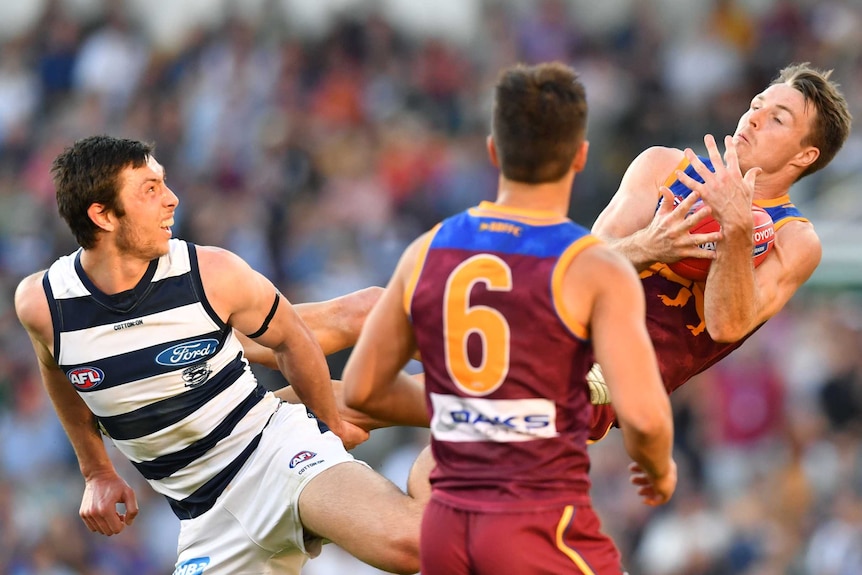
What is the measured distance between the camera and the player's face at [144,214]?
5.39 m

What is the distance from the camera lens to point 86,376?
17.9 feet

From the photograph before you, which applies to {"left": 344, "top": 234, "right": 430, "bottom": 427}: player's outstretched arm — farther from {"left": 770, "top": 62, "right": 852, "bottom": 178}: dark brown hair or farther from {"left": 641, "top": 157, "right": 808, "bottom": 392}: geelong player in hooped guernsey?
{"left": 770, "top": 62, "right": 852, "bottom": 178}: dark brown hair

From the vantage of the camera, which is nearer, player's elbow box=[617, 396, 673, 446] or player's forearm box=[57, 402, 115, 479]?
player's elbow box=[617, 396, 673, 446]

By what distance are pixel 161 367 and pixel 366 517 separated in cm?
103

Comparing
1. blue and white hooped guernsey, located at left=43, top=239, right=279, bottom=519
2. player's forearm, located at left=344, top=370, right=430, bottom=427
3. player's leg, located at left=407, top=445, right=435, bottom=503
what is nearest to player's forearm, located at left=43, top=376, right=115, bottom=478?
blue and white hooped guernsey, located at left=43, top=239, right=279, bottom=519

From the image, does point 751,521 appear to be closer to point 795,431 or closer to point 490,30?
point 795,431

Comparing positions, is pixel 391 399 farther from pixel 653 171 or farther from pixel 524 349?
pixel 653 171

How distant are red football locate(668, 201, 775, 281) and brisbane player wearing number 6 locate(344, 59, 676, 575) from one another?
1.54m

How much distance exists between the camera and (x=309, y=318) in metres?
6.46

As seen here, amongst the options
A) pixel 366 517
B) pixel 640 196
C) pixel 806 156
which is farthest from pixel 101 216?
pixel 806 156

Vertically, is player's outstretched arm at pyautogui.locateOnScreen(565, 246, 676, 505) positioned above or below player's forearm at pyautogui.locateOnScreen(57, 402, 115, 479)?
above

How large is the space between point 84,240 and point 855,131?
25.3 ft

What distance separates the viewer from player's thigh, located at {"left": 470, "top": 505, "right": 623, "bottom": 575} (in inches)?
159

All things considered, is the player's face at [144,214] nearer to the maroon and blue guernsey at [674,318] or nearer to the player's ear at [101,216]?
the player's ear at [101,216]
